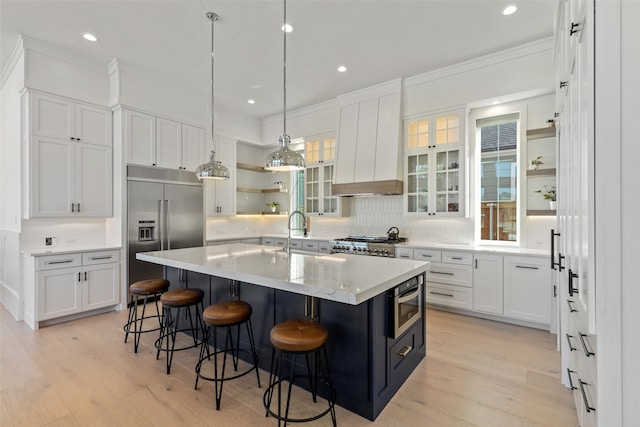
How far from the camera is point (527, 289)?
3.52 meters

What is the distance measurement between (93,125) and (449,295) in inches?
210

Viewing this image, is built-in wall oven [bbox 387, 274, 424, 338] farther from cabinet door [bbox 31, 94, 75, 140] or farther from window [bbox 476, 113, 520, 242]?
cabinet door [bbox 31, 94, 75, 140]

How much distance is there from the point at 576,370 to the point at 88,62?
5945 mm

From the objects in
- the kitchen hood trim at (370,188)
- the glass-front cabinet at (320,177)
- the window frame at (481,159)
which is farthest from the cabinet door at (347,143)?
the window frame at (481,159)

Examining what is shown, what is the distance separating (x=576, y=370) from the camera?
6.12 feet

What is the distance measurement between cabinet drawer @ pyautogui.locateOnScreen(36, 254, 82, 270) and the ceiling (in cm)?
257

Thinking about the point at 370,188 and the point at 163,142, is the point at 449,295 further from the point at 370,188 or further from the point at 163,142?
the point at 163,142

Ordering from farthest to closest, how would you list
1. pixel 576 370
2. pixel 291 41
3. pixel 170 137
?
pixel 170 137 → pixel 291 41 → pixel 576 370

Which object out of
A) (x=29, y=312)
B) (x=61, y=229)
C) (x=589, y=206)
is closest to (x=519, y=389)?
(x=589, y=206)

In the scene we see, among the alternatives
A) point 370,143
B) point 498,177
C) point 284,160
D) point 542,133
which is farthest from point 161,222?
point 542,133

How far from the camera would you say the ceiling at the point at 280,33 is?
301 centimetres

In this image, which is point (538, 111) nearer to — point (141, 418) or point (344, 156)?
point (344, 156)

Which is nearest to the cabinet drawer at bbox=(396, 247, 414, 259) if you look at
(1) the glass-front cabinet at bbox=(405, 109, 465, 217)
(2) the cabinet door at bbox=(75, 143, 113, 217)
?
(1) the glass-front cabinet at bbox=(405, 109, 465, 217)

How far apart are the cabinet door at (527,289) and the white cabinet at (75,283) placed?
16.5ft
